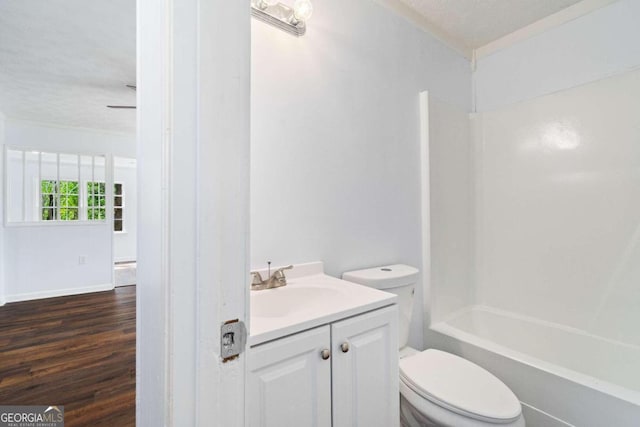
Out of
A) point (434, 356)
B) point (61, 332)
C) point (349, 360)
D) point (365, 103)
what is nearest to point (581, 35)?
point (365, 103)

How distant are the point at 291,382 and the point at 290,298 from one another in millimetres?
403

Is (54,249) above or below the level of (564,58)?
below

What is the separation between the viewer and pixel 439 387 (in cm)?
124

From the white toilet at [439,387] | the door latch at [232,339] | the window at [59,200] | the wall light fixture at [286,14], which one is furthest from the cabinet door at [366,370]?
the window at [59,200]

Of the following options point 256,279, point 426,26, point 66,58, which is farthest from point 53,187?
point 426,26

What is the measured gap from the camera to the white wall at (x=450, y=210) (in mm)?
2033

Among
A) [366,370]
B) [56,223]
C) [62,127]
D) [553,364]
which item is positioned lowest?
[553,364]

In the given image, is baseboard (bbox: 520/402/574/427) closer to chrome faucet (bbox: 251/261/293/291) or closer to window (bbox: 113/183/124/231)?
chrome faucet (bbox: 251/261/293/291)

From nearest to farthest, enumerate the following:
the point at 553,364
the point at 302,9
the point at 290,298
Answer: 1. the point at 290,298
2. the point at 302,9
3. the point at 553,364

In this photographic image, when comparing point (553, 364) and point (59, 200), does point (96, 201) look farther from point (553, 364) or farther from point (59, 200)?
point (553, 364)

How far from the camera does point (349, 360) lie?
98 cm

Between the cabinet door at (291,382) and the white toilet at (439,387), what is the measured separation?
524mm

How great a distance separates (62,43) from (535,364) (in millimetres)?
3825

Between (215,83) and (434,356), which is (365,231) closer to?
(434,356)
